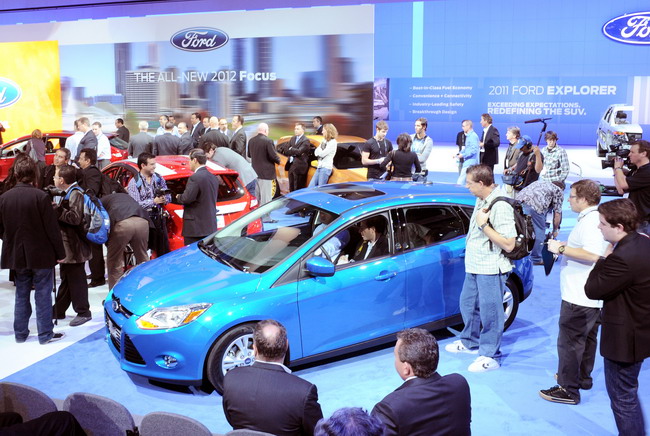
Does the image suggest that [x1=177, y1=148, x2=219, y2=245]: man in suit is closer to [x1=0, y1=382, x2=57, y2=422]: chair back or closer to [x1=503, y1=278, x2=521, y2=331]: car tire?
[x1=503, y1=278, x2=521, y2=331]: car tire

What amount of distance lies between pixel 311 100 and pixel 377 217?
10599 millimetres

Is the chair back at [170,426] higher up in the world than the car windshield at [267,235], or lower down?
lower down

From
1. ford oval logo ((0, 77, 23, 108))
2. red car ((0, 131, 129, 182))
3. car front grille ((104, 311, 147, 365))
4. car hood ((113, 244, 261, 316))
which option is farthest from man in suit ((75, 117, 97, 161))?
car front grille ((104, 311, 147, 365))

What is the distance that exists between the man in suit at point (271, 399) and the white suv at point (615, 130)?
16.6m

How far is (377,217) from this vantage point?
232 inches

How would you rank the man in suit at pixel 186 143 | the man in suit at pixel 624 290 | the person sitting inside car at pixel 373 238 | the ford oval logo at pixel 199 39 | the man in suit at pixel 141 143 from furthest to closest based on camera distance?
the ford oval logo at pixel 199 39 < the man in suit at pixel 186 143 < the man in suit at pixel 141 143 < the person sitting inside car at pixel 373 238 < the man in suit at pixel 624 290

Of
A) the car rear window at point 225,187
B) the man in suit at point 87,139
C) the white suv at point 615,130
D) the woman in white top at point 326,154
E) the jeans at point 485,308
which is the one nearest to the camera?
the jeans at point 485,308

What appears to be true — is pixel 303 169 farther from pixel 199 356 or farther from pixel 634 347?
pixel 634 347

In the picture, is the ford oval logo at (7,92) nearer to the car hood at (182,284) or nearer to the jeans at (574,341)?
the car hood at (182,284)

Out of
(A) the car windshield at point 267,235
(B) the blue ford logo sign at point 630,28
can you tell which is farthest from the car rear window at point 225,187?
(B) the blue ford logo sign at point 630,28

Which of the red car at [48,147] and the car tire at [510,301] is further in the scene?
the red car at [48,147]

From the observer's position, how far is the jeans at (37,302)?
6.35 metres

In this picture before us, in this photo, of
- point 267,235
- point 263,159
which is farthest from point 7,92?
point 267,235

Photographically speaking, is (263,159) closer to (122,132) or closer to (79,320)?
(79,320)
